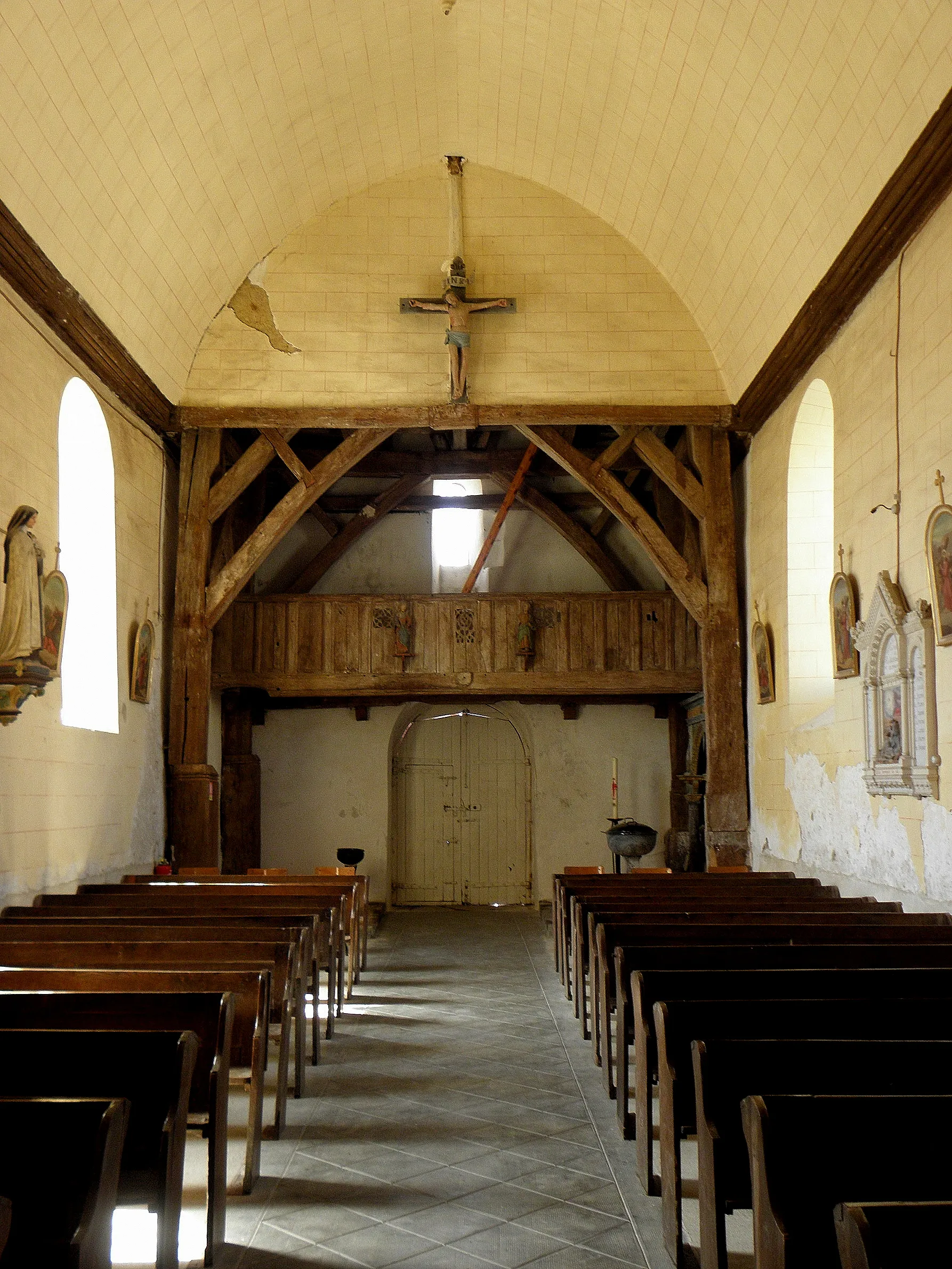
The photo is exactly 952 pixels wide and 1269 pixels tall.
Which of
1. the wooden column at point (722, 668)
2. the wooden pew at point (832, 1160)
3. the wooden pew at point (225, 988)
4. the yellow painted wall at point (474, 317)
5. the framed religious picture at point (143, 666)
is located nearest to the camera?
the wooden pew at point (832, 1160)

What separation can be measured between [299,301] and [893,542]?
6.57m

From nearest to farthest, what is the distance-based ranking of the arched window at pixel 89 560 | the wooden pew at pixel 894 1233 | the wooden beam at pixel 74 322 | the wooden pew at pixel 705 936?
the wooden pew at pixel 894 1233
the wooden pew at pixel 705 936
the wooden beam at pixel 74 322
the arched window at pixel 89 560

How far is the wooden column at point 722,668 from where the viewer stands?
37.0 feet

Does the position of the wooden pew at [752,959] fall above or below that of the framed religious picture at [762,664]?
below

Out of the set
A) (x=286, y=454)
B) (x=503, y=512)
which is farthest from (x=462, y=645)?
(x=286, y=454)

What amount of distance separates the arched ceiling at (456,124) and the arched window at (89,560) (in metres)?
0.86

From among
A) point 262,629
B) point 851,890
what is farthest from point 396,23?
point 851,890

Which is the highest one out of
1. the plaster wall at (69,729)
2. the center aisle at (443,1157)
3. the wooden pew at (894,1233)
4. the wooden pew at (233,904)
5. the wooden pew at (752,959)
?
the plaster wall at (69,729)

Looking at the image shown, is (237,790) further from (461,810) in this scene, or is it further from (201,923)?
(201,923)

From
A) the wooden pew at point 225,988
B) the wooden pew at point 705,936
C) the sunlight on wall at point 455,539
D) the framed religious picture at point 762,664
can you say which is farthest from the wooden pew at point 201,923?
the sunlight on wall at point 455,539

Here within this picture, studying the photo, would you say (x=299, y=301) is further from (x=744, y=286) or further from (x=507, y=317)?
(x=744, y=286)

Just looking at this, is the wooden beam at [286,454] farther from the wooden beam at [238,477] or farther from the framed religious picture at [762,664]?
the framed religious picture at [762,664]

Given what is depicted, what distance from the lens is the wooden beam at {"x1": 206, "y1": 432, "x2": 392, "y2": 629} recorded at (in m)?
11.6

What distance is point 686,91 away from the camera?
29.6ft
